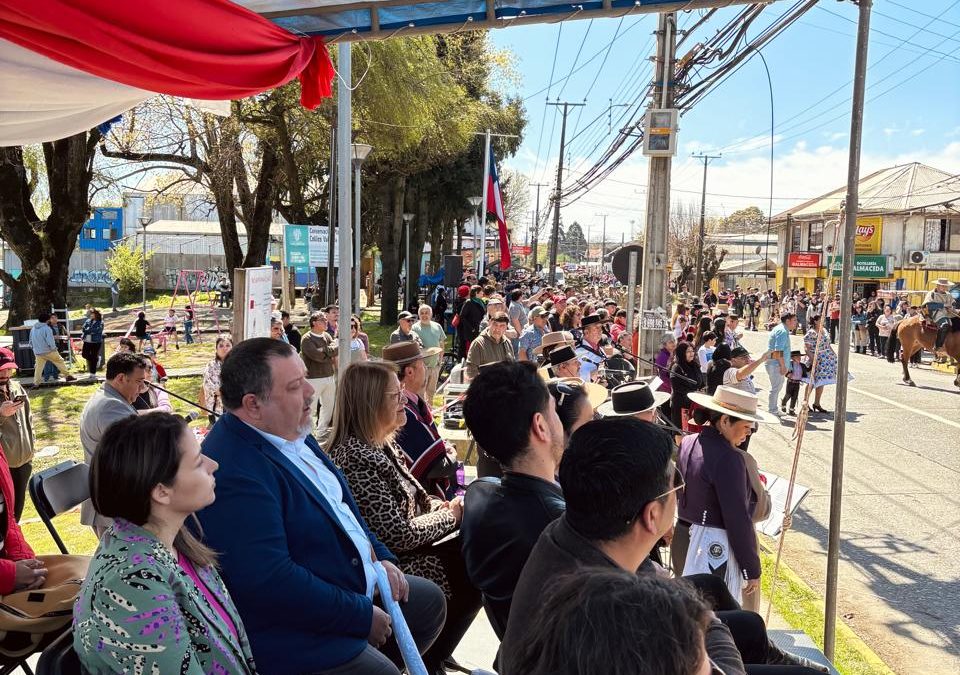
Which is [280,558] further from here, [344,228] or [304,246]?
[304,246]

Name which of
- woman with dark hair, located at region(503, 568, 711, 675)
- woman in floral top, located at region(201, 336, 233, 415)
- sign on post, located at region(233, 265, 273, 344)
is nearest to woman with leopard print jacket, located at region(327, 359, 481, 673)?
woman with dark hair, located at region(503, 568, 711, 675)

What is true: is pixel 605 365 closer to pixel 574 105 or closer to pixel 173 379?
pixel 173 379

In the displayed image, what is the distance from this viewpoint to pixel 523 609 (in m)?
2.08

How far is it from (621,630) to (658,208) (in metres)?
10.2

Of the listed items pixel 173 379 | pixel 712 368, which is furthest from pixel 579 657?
pixel 173 379

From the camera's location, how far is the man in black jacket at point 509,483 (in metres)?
2.63

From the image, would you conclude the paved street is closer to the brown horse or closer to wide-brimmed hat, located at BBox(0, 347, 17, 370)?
the brown horse

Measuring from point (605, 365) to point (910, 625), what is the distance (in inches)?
166

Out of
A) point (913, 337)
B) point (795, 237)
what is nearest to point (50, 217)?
point (913, 337)

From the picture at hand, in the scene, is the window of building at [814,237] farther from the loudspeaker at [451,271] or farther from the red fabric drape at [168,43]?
the red fabric drape at [168,43]

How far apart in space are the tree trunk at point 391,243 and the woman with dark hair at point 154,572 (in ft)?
81.2

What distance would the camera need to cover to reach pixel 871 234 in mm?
46312

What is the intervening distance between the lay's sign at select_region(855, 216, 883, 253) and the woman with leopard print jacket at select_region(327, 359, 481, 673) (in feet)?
158

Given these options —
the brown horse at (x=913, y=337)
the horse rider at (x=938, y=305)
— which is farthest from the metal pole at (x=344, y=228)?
the horse rider at (x=938, y=305)
